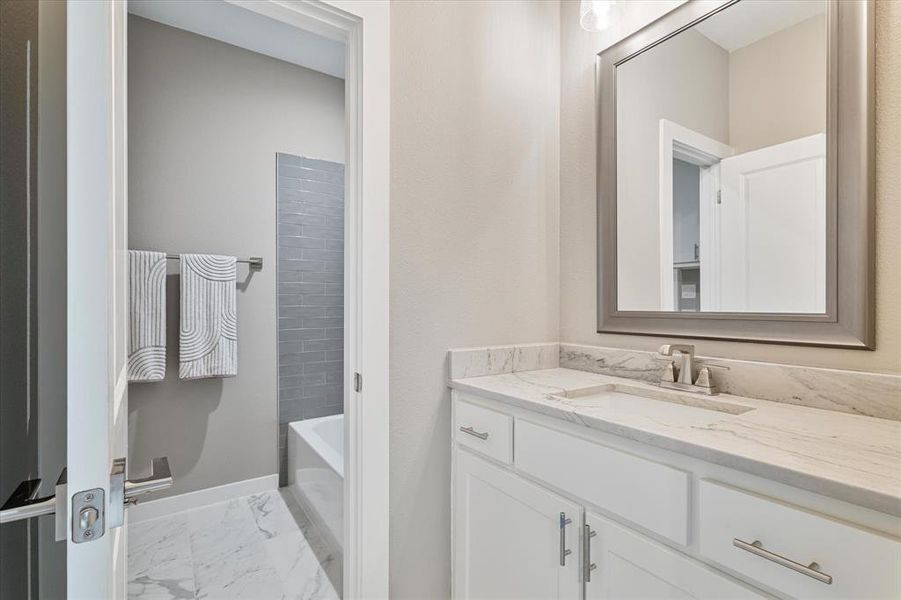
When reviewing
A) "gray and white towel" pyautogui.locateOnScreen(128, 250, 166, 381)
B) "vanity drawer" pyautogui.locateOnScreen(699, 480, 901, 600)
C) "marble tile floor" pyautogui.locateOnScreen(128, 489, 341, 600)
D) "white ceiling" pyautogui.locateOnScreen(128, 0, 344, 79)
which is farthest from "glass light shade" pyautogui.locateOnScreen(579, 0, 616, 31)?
"marble tile floor" pyautogui.locateOnScreen(128, 489, 341, 600)

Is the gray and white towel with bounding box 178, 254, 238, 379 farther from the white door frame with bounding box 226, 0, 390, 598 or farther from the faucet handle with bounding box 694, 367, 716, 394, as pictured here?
the faucet handle with bounding box 694, 367, 716, 394

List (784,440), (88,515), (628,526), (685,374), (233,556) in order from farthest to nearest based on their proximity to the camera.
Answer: (233,556) → (685,374) → (628,526) → (784,440) → (88,515)

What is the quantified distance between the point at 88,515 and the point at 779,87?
5.40 feet

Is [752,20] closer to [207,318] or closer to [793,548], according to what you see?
[793,548]

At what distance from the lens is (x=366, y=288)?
1279 millimetres

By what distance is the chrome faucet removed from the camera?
1.18 m

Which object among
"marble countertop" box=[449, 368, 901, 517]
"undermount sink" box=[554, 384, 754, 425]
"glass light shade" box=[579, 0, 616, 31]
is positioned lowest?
A: "undermount sink" box=[554, 384, 754, 425]

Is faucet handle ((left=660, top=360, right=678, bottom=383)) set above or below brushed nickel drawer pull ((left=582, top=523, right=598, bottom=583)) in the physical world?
above

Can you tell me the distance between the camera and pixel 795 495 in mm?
659

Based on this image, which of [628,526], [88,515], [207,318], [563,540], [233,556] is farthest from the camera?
[207,318]

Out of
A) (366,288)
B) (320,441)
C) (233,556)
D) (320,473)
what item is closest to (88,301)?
(366,288)

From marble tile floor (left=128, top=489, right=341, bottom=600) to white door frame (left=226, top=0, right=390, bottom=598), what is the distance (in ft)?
1.75

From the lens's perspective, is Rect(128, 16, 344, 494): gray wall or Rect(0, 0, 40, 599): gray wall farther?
Rect(128, 16, 344, 494): gray wall

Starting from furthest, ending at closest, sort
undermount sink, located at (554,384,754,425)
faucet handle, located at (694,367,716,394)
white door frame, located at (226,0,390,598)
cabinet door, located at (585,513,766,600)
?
1. white door frame, located at (226,0,390,598)
2. faucet handle, located at (694,367,716,394)
3. undermount sink, located at (554,384,754,425)
4. cabinet door, located at (585,513,766,600)
